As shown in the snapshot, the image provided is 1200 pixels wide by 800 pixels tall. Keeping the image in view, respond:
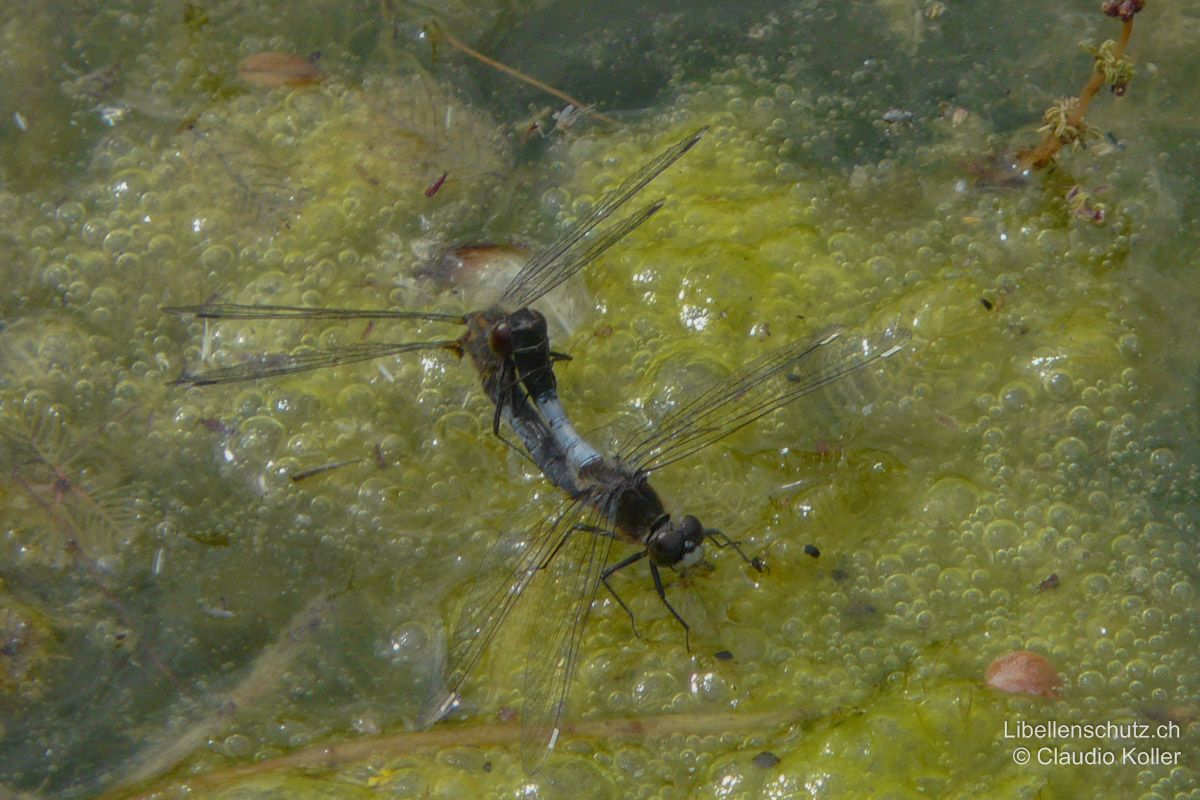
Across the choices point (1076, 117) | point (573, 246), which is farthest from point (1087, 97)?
point (573, 246)

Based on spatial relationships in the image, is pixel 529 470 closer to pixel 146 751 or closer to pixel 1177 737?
pixel 146 751

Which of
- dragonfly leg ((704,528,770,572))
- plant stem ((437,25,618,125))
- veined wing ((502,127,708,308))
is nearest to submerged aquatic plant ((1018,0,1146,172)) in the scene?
veined wing ((502,127,708,308))

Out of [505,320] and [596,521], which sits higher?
[505,320]

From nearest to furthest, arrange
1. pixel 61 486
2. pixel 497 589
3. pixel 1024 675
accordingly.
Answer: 1. pixel 1024 675
2. pixel 497 589
3. pixel 61 486

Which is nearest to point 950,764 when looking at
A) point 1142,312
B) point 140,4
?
point 1142,312

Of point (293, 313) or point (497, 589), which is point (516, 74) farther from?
point (497, 589)

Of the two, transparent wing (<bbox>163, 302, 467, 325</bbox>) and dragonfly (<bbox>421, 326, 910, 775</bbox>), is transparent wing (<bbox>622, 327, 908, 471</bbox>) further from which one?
transparent wing (<bbox>163, 302, 467, 325</bbox>)

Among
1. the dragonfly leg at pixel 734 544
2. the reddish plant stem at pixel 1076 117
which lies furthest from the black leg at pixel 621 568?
the reddish plant stem at pixel 1076 117
